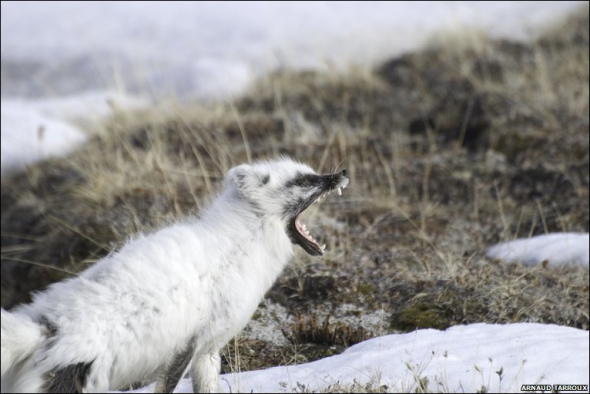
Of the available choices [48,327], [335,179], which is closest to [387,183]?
[335,179]

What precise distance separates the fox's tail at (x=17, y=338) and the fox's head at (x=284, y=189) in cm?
151

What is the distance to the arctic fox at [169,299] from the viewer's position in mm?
3277

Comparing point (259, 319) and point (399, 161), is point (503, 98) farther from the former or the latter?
point (259, 319)

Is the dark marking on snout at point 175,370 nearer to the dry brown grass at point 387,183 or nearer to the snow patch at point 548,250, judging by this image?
the dry brown grass at point 387,183

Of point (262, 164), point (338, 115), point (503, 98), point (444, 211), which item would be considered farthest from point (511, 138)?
point (262, 164)

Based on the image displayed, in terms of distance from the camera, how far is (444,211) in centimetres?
836

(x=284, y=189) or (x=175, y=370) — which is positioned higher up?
(x=284, y=189)

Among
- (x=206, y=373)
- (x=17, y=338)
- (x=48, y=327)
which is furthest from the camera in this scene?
(x=206, y=373)

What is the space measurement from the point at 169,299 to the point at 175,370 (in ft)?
1.33

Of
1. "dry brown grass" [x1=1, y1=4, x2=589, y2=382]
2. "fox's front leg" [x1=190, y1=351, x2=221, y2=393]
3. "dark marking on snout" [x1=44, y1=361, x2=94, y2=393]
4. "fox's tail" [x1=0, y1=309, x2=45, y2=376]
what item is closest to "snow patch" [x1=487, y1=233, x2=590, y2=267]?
"dry brown grass" [x1=1, y1=4, x2=589, y2=382]

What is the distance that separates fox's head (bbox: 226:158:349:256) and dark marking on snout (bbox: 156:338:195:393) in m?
0.97

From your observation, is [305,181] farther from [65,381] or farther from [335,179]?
[65,381]

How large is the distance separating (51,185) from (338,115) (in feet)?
15.9

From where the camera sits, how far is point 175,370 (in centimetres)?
369
